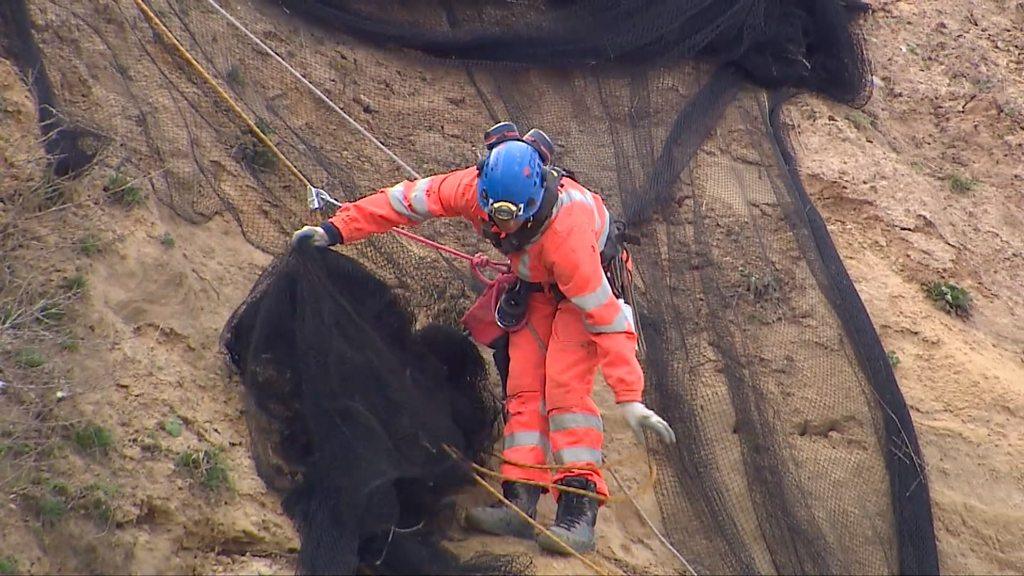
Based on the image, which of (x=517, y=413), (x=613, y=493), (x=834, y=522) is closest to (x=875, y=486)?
(x=834, y=522)

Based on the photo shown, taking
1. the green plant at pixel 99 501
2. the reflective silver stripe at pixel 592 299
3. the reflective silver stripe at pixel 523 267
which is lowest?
the green plant at pixel 99 501

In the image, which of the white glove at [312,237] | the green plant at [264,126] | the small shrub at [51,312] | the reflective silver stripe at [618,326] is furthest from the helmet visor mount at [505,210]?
the small shrub at [51,312]

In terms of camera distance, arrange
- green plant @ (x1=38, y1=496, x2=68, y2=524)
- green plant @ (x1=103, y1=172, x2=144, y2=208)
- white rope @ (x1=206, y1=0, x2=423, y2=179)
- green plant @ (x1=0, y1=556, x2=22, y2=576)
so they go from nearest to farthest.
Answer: green plant @ (x1=0, y1=556, x2=22, y2=576)
green plant @ (x1=38, y1=496, x2=68, y2=524)
green plant @ (x1=103, y1=172, x2=144, y2=208)
white rope @ (x1=206, y1=0, x2=423, y2=179)

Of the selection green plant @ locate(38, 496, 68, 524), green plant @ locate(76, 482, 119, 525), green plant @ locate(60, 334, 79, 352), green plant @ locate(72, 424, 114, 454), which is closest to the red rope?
green plant @ locate(60, 334, 79, 352)

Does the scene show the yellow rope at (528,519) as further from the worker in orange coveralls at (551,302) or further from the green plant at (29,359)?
the green plant at (29,359)

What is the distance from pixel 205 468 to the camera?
14.6 feet

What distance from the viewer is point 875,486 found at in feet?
16.4

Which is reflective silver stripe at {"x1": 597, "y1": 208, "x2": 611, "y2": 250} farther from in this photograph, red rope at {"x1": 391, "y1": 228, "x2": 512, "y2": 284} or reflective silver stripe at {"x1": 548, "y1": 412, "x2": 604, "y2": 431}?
reflective silver stripe at {"x1": 548, "y1": 412, "x2": 604, "y2": 431}

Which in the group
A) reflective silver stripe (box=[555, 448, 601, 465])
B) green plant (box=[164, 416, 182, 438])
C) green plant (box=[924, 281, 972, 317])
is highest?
green plant (box=[924, 281, 972, 317])

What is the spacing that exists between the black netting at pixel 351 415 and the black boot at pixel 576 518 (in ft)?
1.33

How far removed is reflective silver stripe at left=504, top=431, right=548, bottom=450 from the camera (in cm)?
471

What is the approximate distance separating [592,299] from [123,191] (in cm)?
219

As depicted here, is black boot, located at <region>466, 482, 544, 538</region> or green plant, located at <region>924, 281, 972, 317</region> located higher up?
green plant, located at <region>924, 281, 972, 317</region>

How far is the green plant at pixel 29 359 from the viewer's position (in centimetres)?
452
